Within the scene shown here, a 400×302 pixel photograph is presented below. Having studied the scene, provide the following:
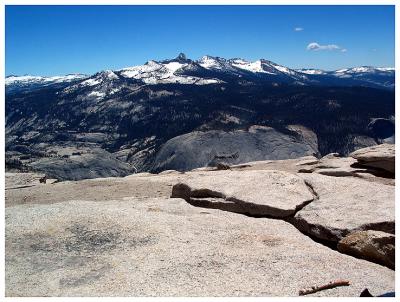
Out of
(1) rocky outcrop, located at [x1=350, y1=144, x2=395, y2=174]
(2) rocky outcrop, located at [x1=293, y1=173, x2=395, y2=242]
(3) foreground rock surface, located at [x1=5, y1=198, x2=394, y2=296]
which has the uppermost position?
(1) rocky outcrop, located at [x1=350, y1=144, x2=395, y2=174]

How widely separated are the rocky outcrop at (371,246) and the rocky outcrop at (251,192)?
361 cm

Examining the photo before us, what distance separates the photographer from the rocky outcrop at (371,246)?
529 inches

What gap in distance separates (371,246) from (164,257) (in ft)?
20.7

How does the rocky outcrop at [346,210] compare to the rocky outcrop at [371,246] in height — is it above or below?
above

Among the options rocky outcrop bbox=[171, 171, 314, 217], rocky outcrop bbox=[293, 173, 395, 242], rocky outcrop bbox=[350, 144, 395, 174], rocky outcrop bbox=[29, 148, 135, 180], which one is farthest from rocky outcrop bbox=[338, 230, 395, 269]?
rocky outcrop bbox=[29, 148, 135, 180]

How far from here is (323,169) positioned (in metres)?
26.3

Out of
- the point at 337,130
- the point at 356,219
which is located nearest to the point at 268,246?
the point at 356,219

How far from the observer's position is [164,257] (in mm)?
13234

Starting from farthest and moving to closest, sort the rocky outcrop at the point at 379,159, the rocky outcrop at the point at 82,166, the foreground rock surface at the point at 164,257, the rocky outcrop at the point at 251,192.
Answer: the rocky outcrop at the point at 82,166 → the rocky outcrop at the point at 379,159 → the rocky outcrop at the point at 251,192 → the foreground rock surface at the point at 164,257

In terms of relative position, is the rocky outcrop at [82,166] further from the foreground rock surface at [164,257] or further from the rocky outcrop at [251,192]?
the foreground rock surface at [164,257]

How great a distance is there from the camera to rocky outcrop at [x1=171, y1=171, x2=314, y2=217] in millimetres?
18125

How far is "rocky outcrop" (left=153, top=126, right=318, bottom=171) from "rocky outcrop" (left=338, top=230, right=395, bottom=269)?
423 feet

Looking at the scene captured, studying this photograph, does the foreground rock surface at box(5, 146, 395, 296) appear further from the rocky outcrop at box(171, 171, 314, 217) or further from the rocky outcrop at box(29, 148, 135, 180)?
the rocky outcrop at box(29, 148, 135, 180)

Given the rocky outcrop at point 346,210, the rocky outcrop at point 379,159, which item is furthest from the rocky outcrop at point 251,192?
the rocky outcrop at point 379,159
